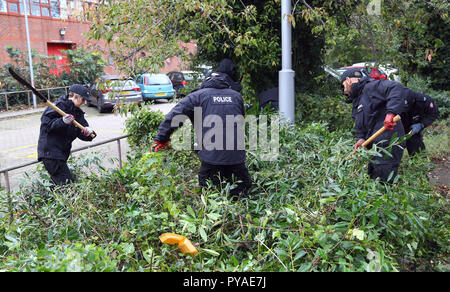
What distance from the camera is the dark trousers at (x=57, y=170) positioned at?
198 inches

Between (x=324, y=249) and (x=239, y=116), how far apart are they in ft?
6.63

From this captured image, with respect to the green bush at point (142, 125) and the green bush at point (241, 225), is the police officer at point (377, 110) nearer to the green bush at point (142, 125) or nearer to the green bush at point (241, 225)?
the green bush at point (241, 225)

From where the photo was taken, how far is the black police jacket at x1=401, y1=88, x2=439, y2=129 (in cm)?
583

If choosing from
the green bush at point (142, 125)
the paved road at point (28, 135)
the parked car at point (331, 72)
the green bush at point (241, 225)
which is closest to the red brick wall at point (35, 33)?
the paved road at point (28, 135)

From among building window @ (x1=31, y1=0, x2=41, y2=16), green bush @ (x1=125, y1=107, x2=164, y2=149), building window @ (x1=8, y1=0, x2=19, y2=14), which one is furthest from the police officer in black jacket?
building window @ (x1=31, y1=0, x2=41, y2=16)

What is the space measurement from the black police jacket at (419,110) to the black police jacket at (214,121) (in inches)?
117

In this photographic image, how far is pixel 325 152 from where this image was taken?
419 centimetres

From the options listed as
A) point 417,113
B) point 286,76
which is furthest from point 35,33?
point 417,113

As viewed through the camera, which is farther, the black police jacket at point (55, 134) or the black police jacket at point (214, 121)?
the black police jacket at point (55, 134)

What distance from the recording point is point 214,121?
4031mm

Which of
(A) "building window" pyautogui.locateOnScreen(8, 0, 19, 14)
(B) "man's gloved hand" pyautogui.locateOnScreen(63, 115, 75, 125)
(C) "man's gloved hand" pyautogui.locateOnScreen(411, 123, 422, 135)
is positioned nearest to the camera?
(B) "man's gloved hand" pyautogui.locateOnScreen(63, 115, 75, 125)

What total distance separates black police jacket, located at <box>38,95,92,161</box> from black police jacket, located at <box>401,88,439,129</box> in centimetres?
463

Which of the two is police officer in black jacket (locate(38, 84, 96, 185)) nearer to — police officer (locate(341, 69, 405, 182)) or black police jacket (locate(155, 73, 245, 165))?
black police jacket (locate(155, 73, 245, 165))

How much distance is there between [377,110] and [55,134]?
156 inches
